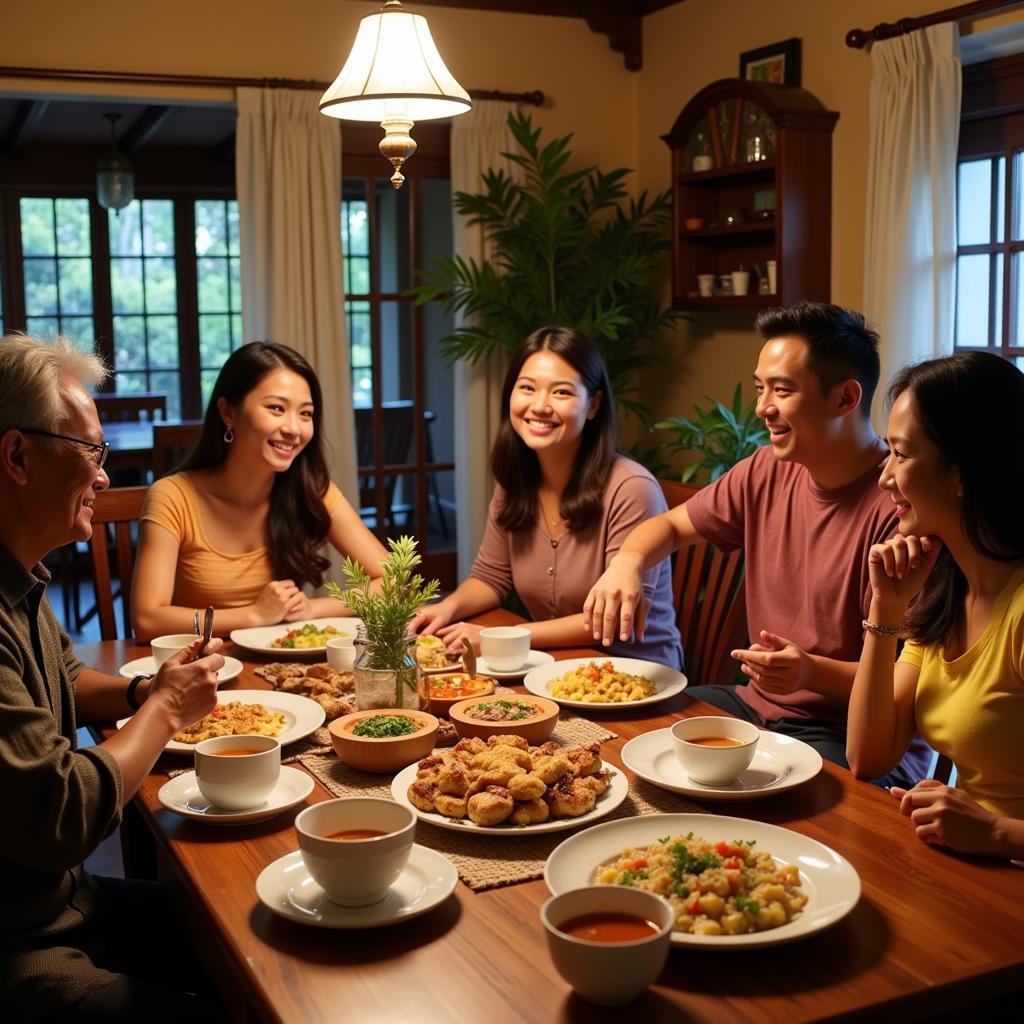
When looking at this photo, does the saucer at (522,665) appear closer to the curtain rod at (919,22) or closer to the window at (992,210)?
the window at (992,210)

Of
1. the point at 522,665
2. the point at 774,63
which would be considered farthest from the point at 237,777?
the point at 774,63

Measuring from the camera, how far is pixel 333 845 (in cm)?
128

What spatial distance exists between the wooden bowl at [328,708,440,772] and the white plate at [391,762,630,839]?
0.09 metres

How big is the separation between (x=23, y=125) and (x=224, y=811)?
6671 mm

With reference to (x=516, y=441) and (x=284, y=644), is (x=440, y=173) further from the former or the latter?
(x=284, y=644)

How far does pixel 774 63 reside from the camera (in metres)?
4.47

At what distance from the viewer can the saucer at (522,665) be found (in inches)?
88.9

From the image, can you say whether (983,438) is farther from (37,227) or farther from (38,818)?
(37,227)

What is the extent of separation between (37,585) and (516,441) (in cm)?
151

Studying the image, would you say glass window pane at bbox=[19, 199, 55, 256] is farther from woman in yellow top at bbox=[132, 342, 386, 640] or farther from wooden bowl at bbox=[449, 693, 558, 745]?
wooden bowl at bbox=[449, 693, 558, 745]

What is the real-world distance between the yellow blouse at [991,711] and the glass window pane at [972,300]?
2.44 metres

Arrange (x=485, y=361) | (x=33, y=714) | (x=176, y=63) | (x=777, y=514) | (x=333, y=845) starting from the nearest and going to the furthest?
(x=333, y=845) < (x=33, y=714) < (x=777, y=514) < (x=176, y=63) < (x=485, y=361)

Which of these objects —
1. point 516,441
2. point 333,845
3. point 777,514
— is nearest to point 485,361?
point 516,441

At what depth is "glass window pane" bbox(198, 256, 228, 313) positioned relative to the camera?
8.70m
